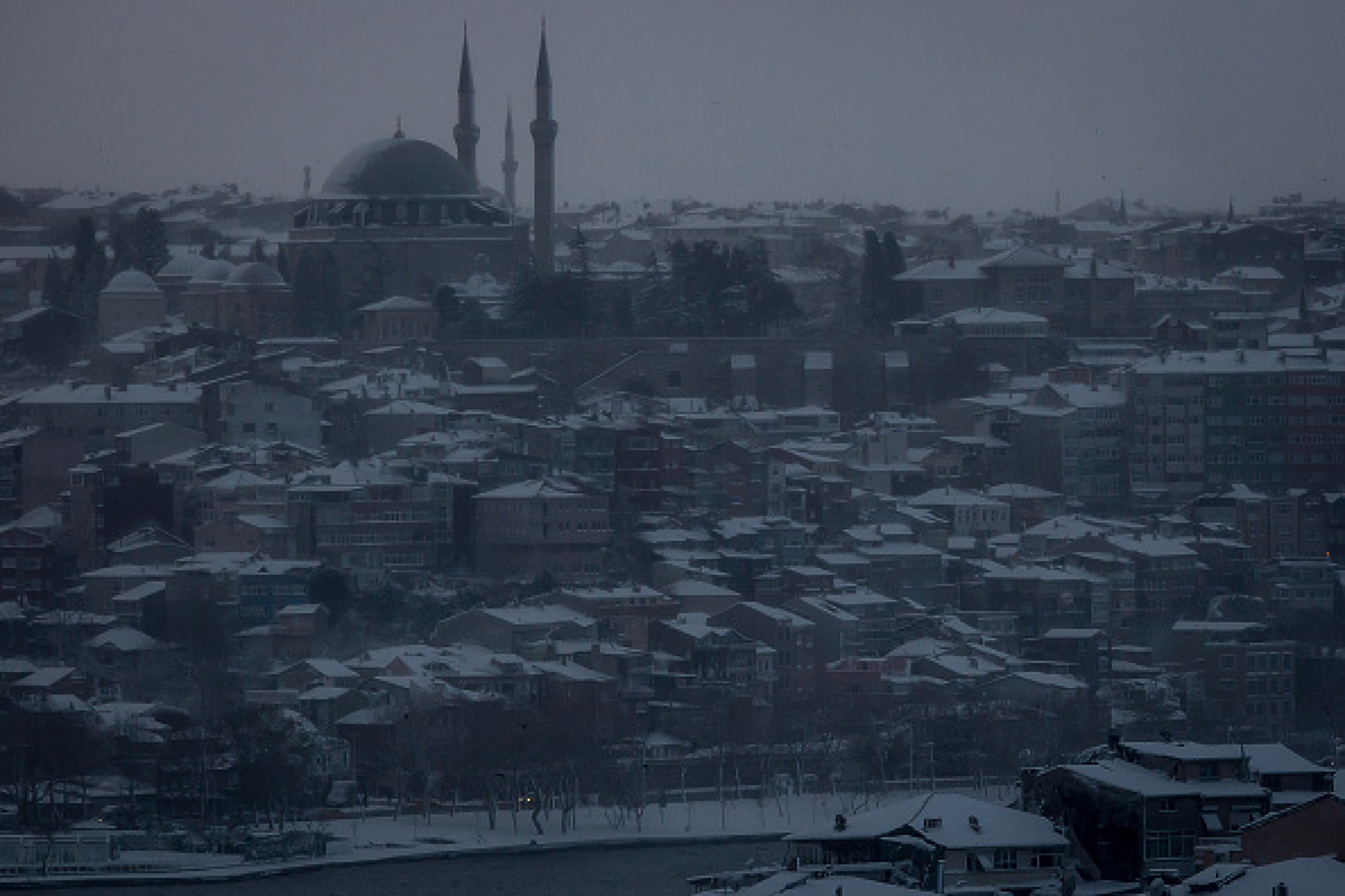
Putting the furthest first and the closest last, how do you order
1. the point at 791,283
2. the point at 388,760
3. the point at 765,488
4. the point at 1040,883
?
the point at 791,283, the point at 765,488, the point at 388,760, the point at 1040,883

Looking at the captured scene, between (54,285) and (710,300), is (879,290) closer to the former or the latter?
(710,300)

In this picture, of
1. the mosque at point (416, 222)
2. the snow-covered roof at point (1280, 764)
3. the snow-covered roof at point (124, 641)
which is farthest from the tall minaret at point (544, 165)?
the snow-covered roof at point (1280, 764)

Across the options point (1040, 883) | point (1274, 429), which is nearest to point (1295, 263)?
point (1274, 429)

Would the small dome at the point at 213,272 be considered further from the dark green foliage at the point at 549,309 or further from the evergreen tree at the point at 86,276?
the dark green foliage at the point at 549,309

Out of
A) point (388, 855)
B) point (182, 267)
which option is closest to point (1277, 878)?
point (388, 855)

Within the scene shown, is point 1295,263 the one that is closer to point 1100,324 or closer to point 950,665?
point 1100,324

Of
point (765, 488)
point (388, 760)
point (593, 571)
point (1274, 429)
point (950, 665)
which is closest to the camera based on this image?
point (388, 760)
